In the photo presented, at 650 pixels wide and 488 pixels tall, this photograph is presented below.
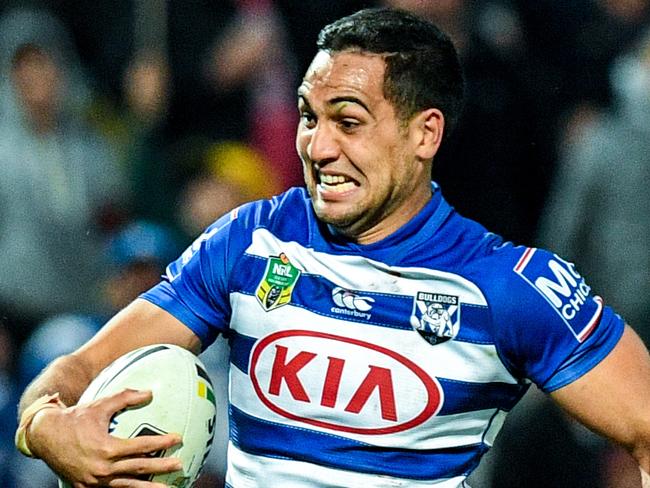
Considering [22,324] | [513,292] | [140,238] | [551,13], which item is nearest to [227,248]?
[513,292]

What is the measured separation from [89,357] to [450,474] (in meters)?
0.98

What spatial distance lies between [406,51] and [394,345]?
766mm

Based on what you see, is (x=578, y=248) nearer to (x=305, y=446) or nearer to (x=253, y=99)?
(x=253, y=99)

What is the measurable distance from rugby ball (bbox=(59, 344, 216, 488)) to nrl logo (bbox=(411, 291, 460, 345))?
56cm

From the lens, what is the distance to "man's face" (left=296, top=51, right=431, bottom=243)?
3592 millimetres

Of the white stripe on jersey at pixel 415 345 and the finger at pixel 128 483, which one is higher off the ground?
the white stripe on jersey at pixel 415 345

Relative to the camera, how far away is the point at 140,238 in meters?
6.23

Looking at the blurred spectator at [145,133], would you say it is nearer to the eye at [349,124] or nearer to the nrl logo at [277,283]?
the nrl logo at [277,283]

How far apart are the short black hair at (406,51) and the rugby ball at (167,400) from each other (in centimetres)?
87

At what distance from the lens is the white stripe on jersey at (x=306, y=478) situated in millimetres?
3545

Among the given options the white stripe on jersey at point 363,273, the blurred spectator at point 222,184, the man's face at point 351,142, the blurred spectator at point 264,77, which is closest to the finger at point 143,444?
the white stripe on jersey at point 363,273

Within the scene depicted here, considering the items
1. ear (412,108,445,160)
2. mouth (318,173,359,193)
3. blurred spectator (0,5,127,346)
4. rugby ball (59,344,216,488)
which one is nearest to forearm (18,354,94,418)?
rugby ball (59,344,216,488)

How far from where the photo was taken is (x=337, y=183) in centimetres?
362

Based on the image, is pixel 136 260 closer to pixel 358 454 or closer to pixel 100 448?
pixel 358 454
